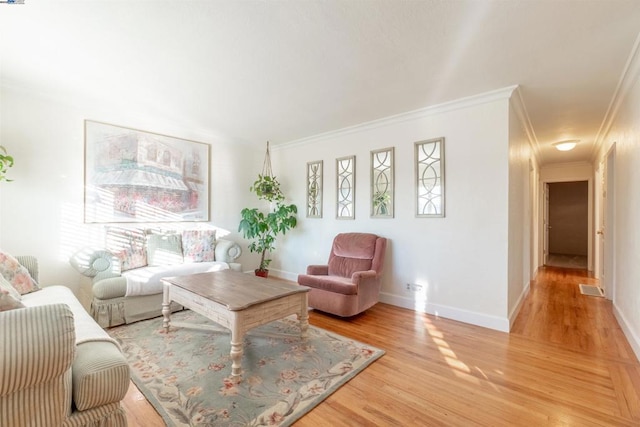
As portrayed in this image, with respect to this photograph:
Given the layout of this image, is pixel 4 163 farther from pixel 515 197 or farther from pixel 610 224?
pixel 610 224

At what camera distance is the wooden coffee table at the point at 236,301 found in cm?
200

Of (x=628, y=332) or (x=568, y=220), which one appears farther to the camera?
(x=568, y=220)

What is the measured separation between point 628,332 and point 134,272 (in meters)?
4.99

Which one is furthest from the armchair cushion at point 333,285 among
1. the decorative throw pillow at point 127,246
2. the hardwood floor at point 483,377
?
the decorative throw pillow at point 127,246

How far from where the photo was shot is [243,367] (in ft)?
6.97

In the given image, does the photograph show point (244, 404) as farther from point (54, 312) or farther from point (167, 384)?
point (54, 312)

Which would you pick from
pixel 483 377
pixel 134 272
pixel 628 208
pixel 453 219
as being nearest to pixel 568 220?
pixel 628 208

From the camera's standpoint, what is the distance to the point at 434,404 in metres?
1.75

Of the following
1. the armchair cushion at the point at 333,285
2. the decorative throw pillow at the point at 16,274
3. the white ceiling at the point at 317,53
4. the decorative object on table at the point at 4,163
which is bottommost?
the armchair cushion at the point at 333,285

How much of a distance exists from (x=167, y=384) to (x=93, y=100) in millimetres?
3360

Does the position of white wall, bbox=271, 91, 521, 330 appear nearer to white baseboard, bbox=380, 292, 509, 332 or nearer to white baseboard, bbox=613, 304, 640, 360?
white baseboard, bbox=380, 292, 509, 332

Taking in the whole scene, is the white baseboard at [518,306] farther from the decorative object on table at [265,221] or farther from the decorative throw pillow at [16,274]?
the decorative throw pillow at [16,274]

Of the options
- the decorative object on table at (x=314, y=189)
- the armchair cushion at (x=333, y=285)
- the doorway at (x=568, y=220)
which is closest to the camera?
the armchair cushion at (x=333, y=285)

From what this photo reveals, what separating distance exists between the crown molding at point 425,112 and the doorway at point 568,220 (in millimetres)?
7286
